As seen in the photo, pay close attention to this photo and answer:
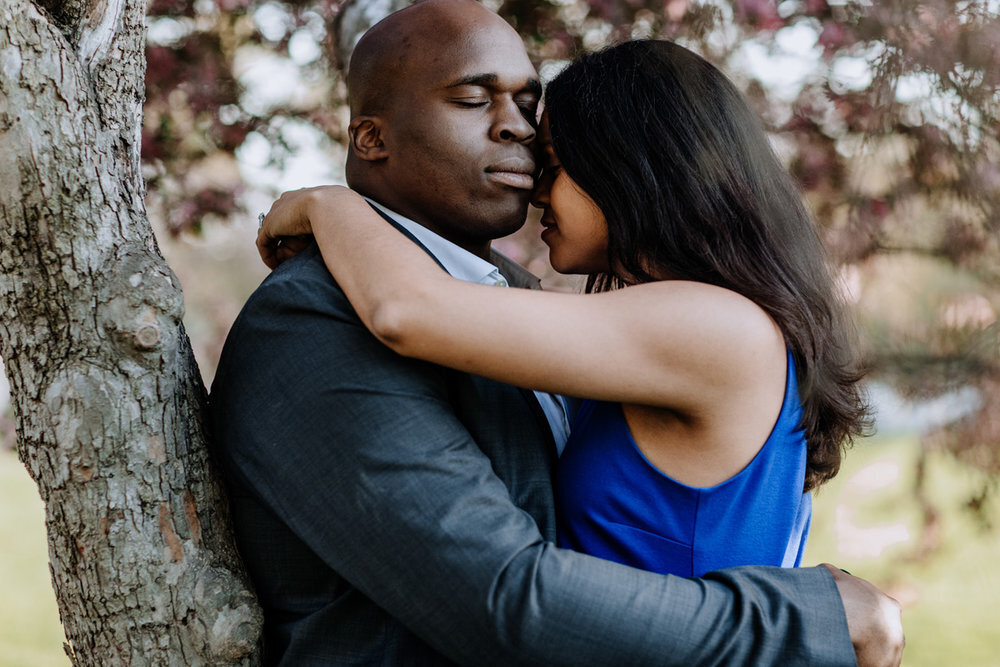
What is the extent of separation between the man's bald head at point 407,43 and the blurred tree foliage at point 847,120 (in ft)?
3.67

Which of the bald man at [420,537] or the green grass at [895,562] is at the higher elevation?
the bald man at [420,537]

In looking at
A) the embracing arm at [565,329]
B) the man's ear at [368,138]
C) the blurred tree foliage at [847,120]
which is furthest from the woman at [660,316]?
the blurred tree foliage at [847,120]

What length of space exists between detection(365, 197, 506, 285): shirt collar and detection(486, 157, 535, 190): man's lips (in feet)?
0.70

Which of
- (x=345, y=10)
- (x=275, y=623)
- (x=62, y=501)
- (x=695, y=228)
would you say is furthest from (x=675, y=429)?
(x=345, y=10)

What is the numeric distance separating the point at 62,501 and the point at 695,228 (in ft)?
4.61

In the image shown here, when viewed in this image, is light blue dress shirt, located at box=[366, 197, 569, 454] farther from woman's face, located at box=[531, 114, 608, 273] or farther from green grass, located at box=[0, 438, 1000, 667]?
green grass, located at box=[0, 438, 1000, 667]

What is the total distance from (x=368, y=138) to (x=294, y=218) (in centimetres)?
44

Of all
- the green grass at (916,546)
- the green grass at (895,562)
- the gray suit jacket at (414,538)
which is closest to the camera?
the gray suit jacket at (414,538)

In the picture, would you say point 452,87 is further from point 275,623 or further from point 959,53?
point 959,53

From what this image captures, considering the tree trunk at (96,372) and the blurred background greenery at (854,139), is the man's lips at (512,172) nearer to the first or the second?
the tree trunk at (96,372)

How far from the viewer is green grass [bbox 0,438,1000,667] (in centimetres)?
449

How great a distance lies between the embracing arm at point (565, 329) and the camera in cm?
160

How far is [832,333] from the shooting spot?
80.4 inches

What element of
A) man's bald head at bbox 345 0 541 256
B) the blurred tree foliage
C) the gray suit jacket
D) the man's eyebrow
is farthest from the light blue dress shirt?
the blurred tree foliage
